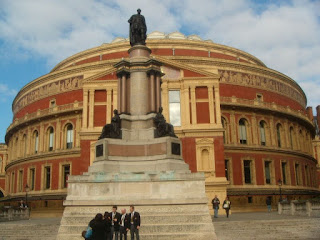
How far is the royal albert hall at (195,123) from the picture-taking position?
35.4 metres

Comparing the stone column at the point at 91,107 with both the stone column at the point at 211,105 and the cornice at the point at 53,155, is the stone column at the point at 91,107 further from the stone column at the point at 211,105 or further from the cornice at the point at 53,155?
the stone column at the point at 211,105

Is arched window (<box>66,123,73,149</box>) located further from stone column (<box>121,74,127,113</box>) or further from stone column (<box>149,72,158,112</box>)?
stone column (<box>149,72,158,112</box>)

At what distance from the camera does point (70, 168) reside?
42.7m

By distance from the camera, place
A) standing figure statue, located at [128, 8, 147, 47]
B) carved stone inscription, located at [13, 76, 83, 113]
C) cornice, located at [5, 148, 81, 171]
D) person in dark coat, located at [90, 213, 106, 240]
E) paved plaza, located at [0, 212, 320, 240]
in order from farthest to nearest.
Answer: carved stone inscription, located at [13, 76, 83, 113], cornice, located at [5, 148, 81, 171], standing figure statue, located at [128, 8, 147, 47], paved plaza, located at [0, 212, 320, 240], person in dark coat, located at [90, 213, 106, 240]

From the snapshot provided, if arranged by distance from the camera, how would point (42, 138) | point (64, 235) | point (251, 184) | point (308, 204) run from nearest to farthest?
1. point (64, 235)
2. point (308, 204)
3. point (251, 184)
4. point (42, 138)

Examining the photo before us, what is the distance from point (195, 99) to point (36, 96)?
24143 millimetres

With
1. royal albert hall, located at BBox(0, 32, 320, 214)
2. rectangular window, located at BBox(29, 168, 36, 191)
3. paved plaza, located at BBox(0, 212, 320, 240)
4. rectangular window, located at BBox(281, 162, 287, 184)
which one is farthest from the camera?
rectangular window, located at BBox(29, 168, 36, 191)

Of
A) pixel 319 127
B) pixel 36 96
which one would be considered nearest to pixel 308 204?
pixel 36 96

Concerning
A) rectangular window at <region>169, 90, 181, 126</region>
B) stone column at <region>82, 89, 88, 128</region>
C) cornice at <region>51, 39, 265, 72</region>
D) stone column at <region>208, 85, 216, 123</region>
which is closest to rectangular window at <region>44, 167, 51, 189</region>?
stone column at <region>82, 89, 88, 128</region>

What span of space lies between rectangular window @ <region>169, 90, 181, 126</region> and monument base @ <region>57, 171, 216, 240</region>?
1970cm

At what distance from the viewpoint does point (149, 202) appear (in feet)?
49.0

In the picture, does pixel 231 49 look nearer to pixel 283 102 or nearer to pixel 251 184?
pixel 283 102

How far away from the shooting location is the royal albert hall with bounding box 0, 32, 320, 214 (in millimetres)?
35406

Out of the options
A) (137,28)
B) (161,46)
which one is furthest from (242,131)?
(137,28)
